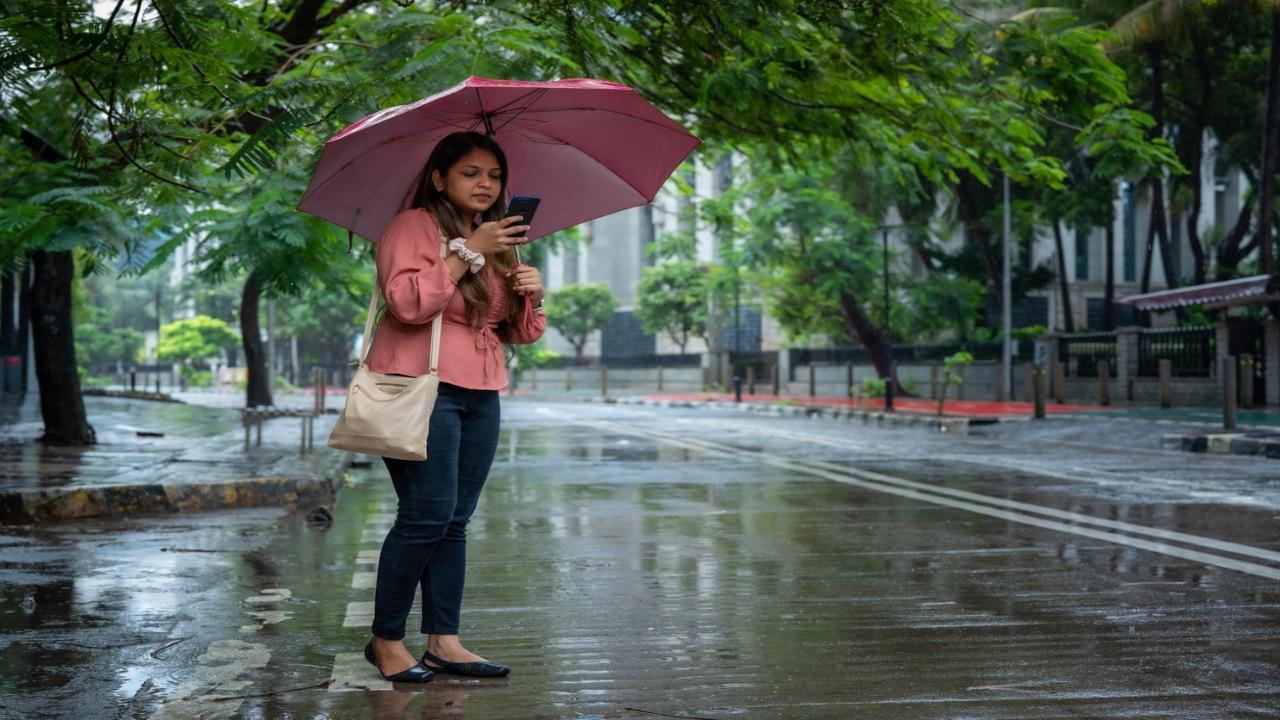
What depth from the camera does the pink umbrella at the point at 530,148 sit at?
4270 millimetres

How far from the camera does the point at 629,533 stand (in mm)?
8508

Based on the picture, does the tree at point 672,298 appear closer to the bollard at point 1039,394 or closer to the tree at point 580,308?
the tree at point 580,308

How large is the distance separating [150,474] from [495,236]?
773cm

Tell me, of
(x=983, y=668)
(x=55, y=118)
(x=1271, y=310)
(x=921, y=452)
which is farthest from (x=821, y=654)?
(x=1271, y=310)

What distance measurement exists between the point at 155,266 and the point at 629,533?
4.72 metres

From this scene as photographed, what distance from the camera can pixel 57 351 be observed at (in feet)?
47.5

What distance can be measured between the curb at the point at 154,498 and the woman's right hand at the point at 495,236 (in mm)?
5999

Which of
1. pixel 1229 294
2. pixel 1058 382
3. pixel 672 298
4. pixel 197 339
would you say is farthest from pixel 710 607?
pixel 197 339

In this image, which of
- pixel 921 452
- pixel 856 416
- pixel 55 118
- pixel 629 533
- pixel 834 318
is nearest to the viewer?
pixel 629 533

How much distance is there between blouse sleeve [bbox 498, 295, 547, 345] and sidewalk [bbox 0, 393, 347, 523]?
19.0ft

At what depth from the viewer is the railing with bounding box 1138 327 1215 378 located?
97.2ft

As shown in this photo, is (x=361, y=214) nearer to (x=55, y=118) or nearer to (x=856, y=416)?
(x=55, y=118)

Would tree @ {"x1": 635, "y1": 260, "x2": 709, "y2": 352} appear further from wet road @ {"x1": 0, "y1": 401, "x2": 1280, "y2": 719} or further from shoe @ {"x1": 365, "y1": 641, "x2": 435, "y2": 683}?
shoe @ {"x1": 365, "y1": 641, "x2": 435, "y2": 683}

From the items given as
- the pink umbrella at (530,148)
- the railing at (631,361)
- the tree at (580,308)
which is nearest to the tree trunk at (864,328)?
the railing at (631,361)
